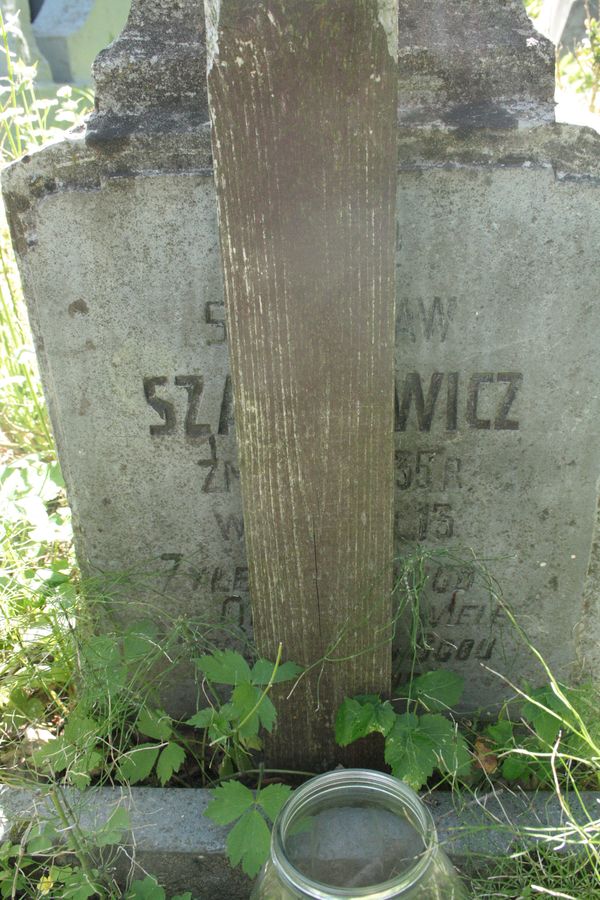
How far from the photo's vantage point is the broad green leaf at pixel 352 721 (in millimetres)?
1601

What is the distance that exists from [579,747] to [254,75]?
1.46 m

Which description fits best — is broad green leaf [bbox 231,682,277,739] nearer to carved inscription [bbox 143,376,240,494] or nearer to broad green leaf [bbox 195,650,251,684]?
broad green leaf [bbox 195,650,251,684]

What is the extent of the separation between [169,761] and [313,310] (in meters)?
0.99

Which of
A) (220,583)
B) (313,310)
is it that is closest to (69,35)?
(220,583)

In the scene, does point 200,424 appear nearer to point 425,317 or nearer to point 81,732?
point 425,317

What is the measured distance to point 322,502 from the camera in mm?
1459

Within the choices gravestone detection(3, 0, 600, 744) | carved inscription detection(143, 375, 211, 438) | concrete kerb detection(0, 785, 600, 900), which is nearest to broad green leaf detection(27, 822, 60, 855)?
concrete kerb detection(0, 785, 600, 900)

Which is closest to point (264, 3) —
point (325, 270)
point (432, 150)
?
point (325, 270)

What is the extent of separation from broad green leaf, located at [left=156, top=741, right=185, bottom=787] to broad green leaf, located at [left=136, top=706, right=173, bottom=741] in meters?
0.04

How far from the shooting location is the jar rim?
42.3 inches

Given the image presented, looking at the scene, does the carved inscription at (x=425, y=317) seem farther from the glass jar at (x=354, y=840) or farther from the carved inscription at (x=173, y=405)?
the glass jar at (x=354, y=840)

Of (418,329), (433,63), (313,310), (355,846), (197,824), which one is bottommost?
(197,824)

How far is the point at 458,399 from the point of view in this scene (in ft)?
5.54

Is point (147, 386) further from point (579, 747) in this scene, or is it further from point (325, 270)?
point (579, 747)
